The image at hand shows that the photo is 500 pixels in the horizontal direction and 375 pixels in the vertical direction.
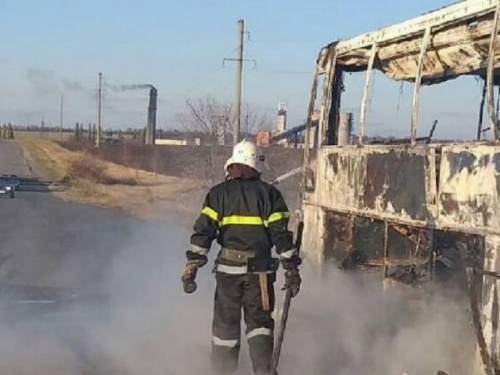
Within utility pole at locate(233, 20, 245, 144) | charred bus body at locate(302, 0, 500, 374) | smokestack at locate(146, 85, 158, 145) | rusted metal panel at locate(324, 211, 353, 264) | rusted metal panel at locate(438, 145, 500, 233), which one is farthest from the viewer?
smokestack at locate(146, 85, 158, 145)

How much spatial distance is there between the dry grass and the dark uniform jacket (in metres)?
19.7

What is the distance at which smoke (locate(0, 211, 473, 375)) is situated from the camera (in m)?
7.91

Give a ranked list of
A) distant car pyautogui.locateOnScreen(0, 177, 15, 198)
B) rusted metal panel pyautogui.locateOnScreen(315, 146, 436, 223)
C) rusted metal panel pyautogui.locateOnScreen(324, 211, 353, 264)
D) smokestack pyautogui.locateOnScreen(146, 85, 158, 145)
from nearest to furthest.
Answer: rusted metal panel pyautogui.locateOnScreen(315, 146, 436, 223) → rusted metal panel pyautogui.locateOnScreen(324, 211, 353, 264) → distant car pyautogui.locateOnScreen(0, 177, 15, 198) → smokestack pyautogui.locateOnScreen(146, 85, 158, 145)

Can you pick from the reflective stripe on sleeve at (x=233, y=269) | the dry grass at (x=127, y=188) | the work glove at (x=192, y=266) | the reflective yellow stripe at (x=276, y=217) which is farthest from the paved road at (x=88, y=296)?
the dry grass at (x=127, y=188)

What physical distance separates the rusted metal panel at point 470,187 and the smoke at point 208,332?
4.24 ft

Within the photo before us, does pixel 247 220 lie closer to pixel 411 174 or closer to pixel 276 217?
pixel 276 217

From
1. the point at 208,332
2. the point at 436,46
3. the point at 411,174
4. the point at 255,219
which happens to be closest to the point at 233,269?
the point at 255,219

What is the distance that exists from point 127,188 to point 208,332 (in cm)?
3656

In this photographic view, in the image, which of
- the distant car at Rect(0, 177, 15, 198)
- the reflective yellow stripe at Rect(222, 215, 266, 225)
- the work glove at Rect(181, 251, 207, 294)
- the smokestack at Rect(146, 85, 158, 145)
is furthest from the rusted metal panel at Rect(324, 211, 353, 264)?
the smokestack at Rect(146, 85, 158, 145)

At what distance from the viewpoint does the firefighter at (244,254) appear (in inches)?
279

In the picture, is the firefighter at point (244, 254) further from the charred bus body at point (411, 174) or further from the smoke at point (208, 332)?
the charred bus body at point (411, 174)

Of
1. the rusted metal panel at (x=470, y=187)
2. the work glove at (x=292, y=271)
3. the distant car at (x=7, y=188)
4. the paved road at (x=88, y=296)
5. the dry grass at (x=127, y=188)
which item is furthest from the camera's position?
the distant car at (x=7, y=188)

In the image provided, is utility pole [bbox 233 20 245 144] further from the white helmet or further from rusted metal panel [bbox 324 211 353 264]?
the white helmet

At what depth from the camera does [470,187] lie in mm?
6633
